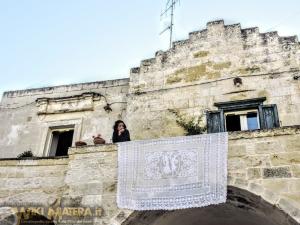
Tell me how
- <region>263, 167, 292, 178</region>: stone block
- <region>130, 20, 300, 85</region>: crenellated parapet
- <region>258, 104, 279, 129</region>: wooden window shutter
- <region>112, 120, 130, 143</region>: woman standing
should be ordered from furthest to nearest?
<region>130, 20, 300, 85</region>: crenellated parapet, <region>258, 104, 279, 129</region>: wooden window shutter, <region>112, 120, 130, 143</region>: woman standing, <region>263, 167, 292, 178</region>: stone block

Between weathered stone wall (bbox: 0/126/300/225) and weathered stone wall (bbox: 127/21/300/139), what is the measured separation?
10.9 feet

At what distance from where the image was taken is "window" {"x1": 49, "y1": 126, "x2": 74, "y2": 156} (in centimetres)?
1152

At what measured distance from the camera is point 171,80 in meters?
10.9

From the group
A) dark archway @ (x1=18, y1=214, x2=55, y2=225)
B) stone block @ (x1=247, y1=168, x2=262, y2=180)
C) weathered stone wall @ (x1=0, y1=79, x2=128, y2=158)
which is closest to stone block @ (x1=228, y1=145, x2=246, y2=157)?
stone block @ (x1=247, y1=168, x2=262, y2=180)

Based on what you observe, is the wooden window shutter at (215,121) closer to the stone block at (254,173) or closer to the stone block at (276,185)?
the stone block at (254,173)

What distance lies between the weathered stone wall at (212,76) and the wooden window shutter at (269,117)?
0.70 meters

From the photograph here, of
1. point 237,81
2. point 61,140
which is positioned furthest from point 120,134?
A: point 61,140

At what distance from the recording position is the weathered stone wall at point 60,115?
11.2 metres

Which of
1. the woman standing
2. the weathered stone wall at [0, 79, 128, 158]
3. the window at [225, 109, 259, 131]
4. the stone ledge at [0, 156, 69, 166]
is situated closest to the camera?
the stone ledge at [0, 156, 69, 166]

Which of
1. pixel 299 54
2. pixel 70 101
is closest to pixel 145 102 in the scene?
pixel 70 101

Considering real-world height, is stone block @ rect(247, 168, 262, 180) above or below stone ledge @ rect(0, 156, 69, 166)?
below

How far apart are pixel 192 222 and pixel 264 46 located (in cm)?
523

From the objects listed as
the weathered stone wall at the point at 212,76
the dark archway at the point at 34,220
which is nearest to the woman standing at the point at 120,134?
the dark archway at the point at 34,220

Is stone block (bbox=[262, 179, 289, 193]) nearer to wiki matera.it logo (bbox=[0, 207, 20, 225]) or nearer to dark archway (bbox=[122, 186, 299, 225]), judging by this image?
dark archway (bbox=[122, 186, 299, 225])
